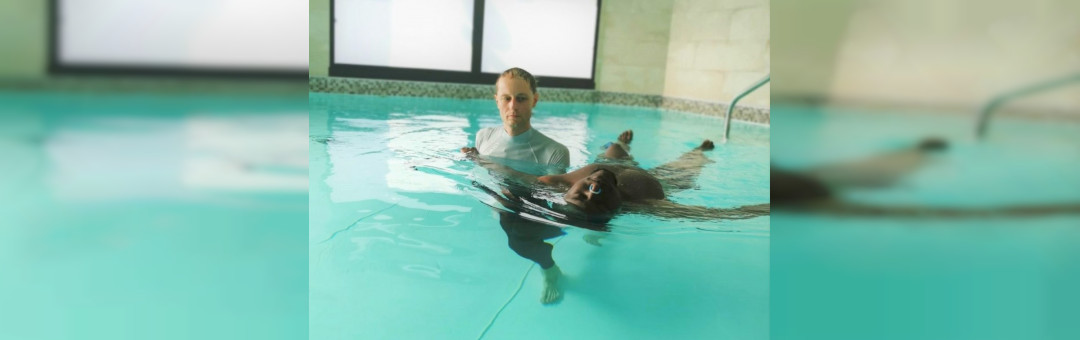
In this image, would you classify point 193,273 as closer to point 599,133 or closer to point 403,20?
point 599,133

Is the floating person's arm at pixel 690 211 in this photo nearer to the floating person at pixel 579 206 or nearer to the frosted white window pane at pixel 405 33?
the floating person at pixel 579 206

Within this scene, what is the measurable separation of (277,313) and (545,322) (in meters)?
1.37

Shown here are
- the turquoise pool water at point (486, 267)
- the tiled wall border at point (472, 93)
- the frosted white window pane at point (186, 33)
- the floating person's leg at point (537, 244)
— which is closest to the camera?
the frosted white window pane at point (186, 33)

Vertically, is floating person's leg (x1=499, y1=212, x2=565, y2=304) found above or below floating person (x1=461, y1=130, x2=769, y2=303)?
below

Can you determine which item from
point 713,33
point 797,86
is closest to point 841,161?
point 797,86

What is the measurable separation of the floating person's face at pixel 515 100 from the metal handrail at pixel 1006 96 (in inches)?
147

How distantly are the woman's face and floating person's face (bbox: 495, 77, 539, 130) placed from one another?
1.18 metres

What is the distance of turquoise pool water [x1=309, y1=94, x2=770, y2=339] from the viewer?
1676 millimetres

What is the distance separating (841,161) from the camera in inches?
12.4

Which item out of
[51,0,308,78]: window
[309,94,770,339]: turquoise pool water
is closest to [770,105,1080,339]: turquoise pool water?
[51,0,308,78]: window

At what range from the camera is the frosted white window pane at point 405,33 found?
37.1 feet

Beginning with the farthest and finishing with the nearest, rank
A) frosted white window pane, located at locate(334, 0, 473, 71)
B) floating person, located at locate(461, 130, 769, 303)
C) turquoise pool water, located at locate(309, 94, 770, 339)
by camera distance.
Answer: frosted white window pane, located at locate(334, 0, 473, 71)
floating person, located at locate(461, 130, 769, 303)
turquoise pool water, located at locate(309, 94, 770, 339)

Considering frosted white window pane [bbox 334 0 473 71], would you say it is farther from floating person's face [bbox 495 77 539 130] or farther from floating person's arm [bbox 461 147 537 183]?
floating person's face [bbox 495 77 539 130]

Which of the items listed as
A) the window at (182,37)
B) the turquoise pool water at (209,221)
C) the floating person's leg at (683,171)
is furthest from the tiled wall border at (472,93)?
the window at (182,37)
